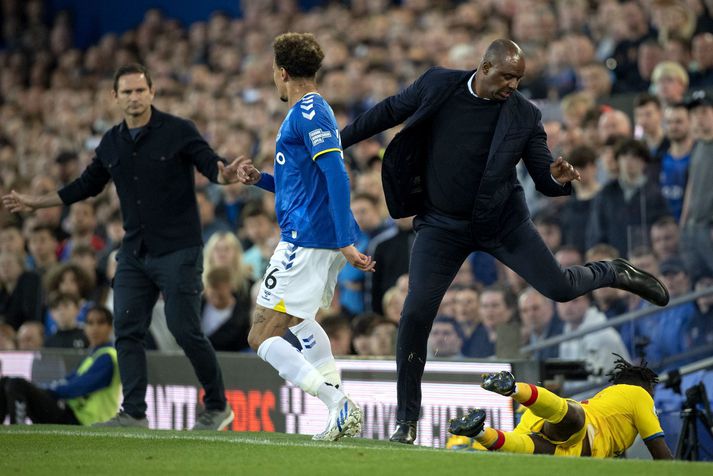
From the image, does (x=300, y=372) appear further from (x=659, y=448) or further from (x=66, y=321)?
(x=66, y=321)

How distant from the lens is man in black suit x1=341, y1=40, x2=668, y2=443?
6.69 metres

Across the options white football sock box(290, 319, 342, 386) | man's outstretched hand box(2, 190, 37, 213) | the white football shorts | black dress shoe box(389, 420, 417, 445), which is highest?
man's outstretched hand box(2, 190, 37, 213)

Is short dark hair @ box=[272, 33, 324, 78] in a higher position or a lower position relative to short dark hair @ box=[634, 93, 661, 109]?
lower

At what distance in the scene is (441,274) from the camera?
6848 millimetres

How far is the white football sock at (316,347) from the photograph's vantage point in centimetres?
698

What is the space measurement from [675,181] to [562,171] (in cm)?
281

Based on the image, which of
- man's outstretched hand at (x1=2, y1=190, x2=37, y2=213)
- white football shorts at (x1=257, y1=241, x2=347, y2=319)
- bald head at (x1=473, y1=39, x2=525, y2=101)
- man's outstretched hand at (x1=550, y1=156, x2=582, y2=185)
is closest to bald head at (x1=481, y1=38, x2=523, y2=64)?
bald head at (x1=473, y1=39, x2=525, y2=101)

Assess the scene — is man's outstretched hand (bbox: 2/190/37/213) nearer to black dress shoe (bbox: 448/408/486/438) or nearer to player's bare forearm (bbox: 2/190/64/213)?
player's bare forearm (bbox: 2/190/64/213)

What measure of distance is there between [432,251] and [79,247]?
695cm

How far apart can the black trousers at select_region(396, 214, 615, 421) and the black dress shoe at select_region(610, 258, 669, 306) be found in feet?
0.76

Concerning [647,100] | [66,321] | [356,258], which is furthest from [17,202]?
[647,100]

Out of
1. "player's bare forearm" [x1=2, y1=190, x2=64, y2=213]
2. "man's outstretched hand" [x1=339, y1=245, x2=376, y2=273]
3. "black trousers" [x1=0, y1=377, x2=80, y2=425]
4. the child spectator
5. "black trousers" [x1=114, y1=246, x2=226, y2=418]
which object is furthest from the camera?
the child spectator

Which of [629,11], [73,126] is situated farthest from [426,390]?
[73,126]

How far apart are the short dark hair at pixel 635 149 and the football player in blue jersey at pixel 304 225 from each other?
3358 mm
